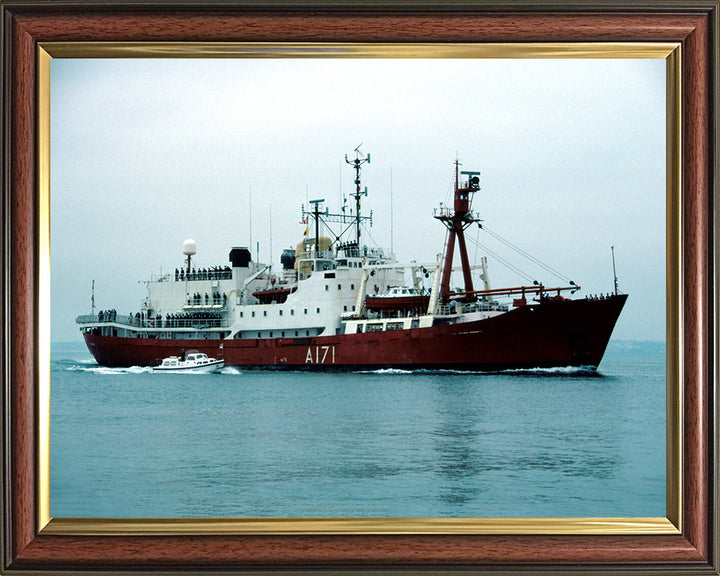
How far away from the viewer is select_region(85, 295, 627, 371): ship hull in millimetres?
13305

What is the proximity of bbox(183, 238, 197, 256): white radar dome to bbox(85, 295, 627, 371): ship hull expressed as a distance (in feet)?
23.8

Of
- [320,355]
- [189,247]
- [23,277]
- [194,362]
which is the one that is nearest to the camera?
[23,277]

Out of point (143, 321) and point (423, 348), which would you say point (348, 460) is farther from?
point (423, 348)

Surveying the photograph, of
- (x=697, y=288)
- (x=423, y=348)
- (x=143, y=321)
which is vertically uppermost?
(x=697, y=288)

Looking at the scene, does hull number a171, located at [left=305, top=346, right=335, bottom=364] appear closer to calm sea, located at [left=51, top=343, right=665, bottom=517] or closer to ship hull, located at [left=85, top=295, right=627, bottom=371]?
ship hull, located at [left=85, top=295, right=627, bottom=371]

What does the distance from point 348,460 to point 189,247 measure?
166cm

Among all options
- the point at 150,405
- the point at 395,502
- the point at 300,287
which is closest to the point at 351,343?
the point at 300,287

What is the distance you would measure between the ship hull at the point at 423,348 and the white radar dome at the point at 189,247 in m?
7.26

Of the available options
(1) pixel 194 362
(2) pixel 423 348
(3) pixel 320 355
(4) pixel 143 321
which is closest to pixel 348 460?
(4) pixel 143 321

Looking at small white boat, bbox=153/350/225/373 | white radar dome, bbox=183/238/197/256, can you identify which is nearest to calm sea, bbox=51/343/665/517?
white radar dome, bbox=183/238/197/256

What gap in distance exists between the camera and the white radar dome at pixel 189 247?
477 centimetres

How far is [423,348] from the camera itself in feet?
49.4

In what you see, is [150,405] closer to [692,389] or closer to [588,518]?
[588,518]

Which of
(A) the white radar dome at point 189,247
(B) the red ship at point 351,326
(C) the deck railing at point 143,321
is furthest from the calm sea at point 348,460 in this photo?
(B) the red ship at point 351,326
